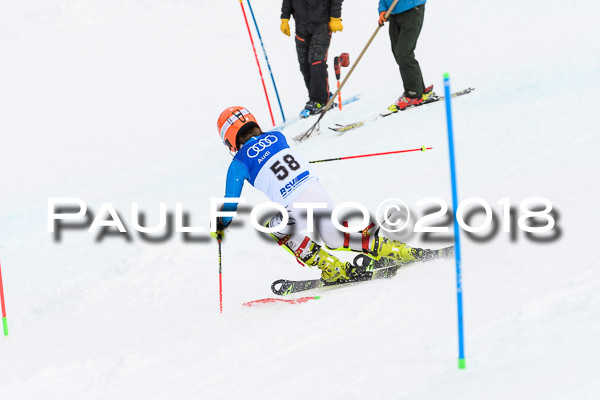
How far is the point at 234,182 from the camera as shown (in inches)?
180

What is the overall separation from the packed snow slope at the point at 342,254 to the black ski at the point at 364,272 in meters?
0.15

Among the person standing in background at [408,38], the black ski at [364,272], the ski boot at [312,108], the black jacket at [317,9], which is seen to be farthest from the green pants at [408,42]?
the black ski at [364,272]

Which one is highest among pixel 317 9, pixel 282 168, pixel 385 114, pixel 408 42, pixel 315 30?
pixel 317 9

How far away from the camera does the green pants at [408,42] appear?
7.93 metres

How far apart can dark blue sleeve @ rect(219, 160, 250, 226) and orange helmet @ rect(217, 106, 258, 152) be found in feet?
0.72

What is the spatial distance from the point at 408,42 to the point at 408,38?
0.05 metres

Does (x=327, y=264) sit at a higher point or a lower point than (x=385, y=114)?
lower

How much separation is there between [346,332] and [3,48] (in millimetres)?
17809

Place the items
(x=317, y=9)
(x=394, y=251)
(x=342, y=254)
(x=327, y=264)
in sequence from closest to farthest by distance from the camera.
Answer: (x=394, y=251), (x=327, y=264), (x=342, y=254), (x=317, y=9)

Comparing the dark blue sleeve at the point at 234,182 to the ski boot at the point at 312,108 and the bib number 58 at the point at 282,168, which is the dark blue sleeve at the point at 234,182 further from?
the ski boot at the point at 312,108

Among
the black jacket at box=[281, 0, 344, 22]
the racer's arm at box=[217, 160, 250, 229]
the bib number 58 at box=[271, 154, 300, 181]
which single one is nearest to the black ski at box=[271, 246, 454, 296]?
the racer's arm at box=[217, 160, 250, 229]

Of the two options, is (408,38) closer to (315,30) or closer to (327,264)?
(315,30)

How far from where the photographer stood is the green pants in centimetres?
793
